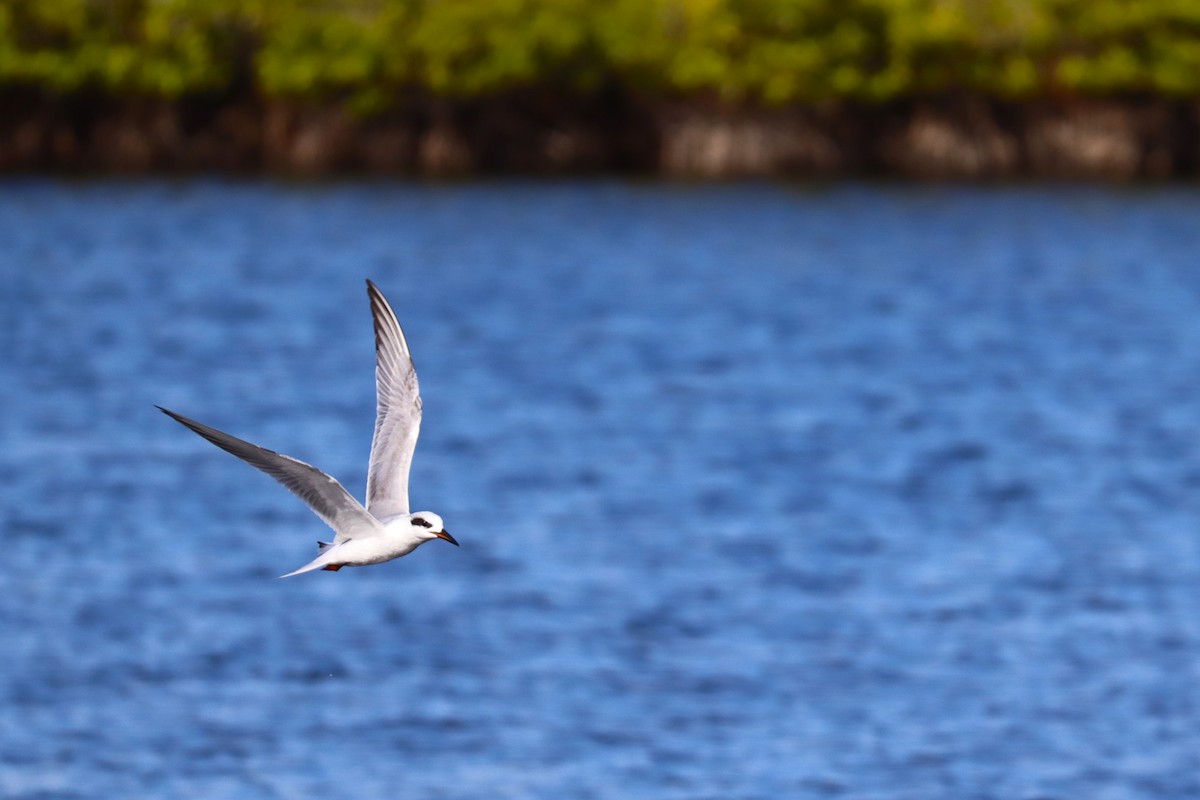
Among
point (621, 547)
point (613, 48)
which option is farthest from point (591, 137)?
point (621, 547)

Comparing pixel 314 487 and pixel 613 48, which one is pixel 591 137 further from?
pixel 314 487

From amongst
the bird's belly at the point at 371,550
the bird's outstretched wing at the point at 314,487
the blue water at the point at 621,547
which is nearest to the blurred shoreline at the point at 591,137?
the blue water at the point at 621,547

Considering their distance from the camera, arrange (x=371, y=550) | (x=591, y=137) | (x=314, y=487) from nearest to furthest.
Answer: (x=314, y=487) → (x=371, y=550) → (x=591, y=137)

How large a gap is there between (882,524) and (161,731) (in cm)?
1054

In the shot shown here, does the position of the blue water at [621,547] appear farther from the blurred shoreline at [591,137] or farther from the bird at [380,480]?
the blurred shoreline at [591,137]

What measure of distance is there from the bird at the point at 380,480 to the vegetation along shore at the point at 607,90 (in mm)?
68656

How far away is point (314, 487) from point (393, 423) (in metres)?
1.01

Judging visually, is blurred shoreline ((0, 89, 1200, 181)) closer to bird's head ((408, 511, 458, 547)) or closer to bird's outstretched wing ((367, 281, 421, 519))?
bird's outstretched wing ((367, 281, 421, 519))

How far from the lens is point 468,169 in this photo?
7938 centimetres

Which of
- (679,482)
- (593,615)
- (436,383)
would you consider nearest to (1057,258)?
(436,383)

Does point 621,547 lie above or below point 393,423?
A: below

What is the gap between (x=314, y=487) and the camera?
9.55 metres

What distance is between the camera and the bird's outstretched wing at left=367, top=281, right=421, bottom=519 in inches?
407

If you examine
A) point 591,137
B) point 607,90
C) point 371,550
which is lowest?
point 371,550
